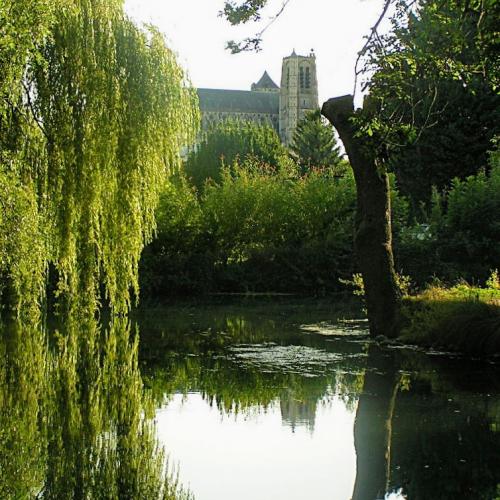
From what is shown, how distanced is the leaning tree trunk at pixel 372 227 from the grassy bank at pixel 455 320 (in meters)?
0.46

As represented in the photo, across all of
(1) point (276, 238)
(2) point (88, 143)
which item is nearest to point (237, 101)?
(1) point (276, 238)

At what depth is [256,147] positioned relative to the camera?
210 ft

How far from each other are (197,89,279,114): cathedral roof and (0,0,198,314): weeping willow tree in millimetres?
120147

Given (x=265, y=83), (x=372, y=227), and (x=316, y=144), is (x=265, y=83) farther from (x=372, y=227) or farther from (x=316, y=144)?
(x=372, y=227)

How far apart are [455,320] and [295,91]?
424 ft

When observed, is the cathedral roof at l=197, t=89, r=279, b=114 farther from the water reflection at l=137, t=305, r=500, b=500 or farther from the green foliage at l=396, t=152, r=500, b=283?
the water reflection at l=137, t=305, r=500, b=500

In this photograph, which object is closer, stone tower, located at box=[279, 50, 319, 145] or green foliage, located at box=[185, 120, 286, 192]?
green foliage, located at box=[185, 120, 286, 192]

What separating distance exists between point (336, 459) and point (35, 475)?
2.81 meters

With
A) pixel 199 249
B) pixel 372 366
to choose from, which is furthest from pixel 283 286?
pixel 372 366

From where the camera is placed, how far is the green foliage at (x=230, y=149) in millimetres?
56438

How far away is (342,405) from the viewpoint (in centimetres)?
1158

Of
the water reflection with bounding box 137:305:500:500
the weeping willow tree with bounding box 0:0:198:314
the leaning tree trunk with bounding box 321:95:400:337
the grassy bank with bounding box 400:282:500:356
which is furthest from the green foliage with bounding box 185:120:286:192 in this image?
the weeping willow tree with bounding box 0:0:198:314

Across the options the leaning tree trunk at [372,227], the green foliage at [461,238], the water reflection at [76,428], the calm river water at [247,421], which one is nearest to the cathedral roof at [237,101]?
the green foliage at [461,238]

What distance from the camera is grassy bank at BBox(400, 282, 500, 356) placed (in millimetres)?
16188
